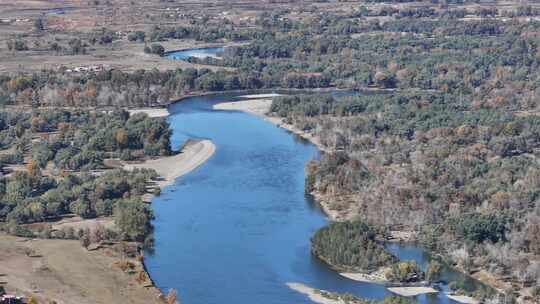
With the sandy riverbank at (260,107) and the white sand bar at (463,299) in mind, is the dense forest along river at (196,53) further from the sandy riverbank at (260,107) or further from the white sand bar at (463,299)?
the white sand bar at (463,299)

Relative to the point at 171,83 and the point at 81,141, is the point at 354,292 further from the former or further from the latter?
the point at 171,83

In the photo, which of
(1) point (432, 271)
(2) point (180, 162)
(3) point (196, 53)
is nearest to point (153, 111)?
(2) point (180, 162)

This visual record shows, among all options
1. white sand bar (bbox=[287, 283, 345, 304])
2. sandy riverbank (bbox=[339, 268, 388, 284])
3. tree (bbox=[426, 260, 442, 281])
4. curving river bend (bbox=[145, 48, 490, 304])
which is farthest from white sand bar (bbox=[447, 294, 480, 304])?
white sand bar (bbox=[287, 283, 345, 304])

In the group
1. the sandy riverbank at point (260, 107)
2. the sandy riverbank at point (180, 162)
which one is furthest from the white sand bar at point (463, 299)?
the sandy riverbank at point (260, 107)

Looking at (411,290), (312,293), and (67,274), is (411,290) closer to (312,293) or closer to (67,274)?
(312,293)

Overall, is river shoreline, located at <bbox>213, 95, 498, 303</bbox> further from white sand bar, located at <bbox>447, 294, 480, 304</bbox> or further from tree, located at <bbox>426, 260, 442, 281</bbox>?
tree, located at <bbox>426, 260, 442, 281</bbox>

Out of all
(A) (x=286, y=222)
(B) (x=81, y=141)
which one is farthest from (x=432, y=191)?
(B) (x=81, y=141)
